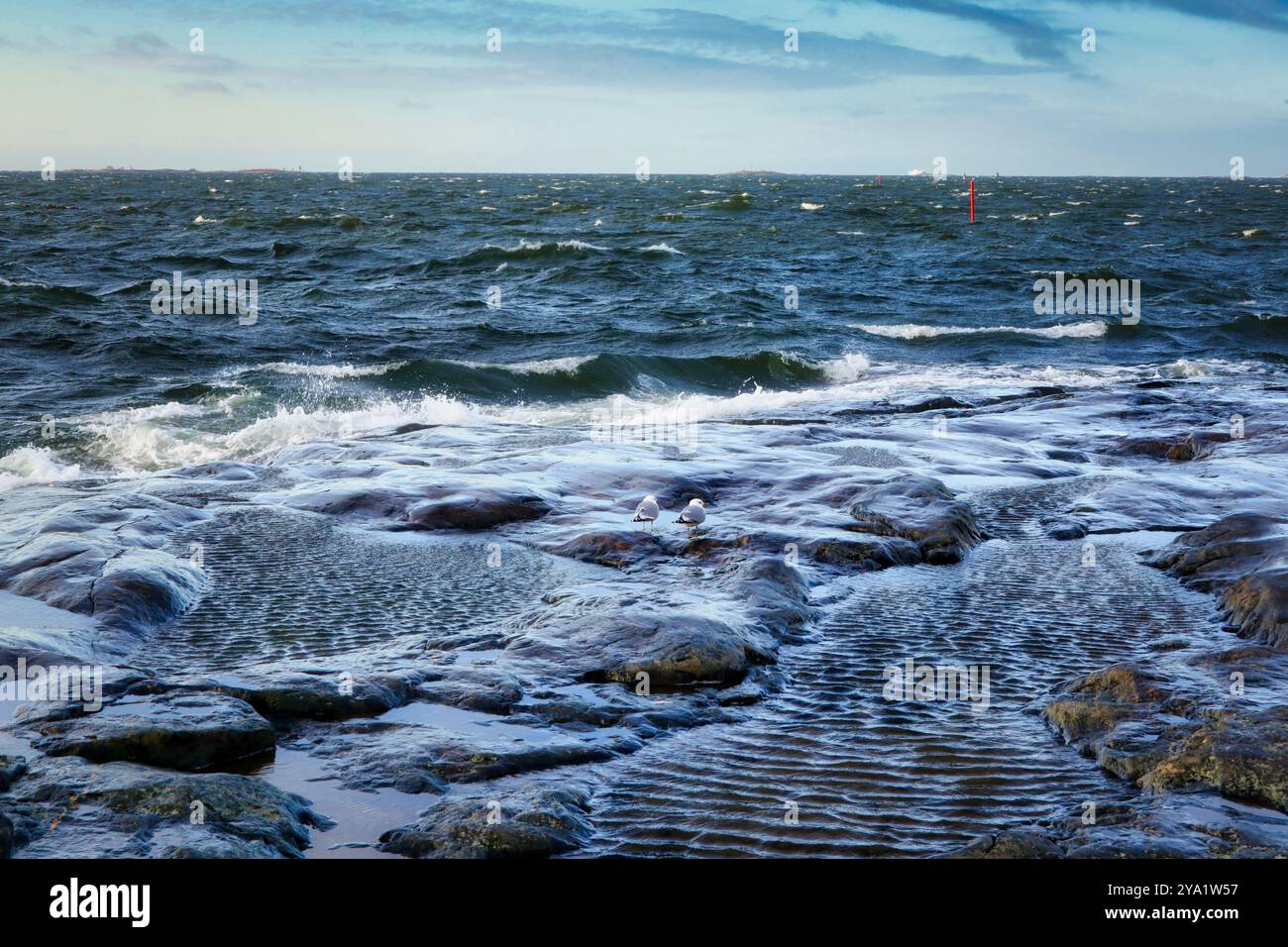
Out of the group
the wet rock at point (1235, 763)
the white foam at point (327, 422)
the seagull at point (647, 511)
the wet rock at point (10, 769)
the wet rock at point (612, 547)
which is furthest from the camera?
the white foam at point (327, 422)

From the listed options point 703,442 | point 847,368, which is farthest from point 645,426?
point 847,368

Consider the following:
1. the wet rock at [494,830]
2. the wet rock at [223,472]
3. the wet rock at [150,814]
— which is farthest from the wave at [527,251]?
the wet rock at [494,830]

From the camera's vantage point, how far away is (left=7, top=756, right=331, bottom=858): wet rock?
169 inches

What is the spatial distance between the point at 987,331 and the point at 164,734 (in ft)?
76.9

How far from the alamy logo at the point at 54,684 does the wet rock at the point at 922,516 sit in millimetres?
6112

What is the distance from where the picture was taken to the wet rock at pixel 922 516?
9398mm

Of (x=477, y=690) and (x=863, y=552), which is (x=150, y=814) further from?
(x=863, y=552)

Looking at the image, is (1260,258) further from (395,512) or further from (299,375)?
(395,512)

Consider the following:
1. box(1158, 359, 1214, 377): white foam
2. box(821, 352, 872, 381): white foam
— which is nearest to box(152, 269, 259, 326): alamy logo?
box(821, 352, 872, 381): white foam

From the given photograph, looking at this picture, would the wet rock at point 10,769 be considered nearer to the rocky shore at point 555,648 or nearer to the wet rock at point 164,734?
the rocky shore at point 555,648

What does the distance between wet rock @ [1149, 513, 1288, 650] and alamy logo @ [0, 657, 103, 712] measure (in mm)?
6651

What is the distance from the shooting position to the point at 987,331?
85.3ft
